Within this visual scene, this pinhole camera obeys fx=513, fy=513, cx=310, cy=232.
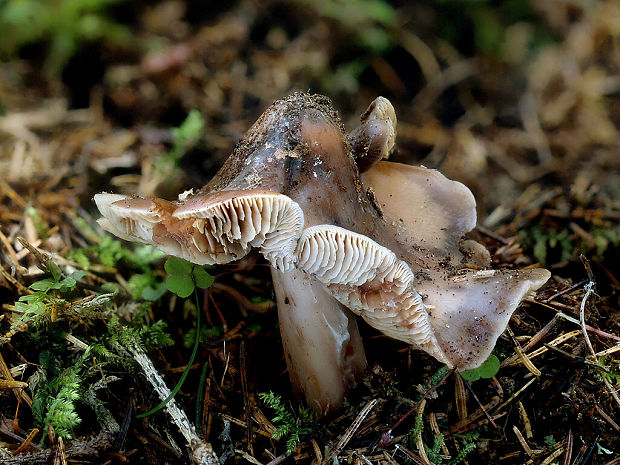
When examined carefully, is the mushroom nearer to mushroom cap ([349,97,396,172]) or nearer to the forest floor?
mushroom cap ([349,97,396,172])

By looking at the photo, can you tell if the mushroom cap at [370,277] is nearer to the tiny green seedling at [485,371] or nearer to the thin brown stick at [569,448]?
the tiny green seedling at [485,371]

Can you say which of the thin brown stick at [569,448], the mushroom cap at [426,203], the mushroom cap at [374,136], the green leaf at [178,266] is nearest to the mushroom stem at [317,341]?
the green leaf at [178,266]

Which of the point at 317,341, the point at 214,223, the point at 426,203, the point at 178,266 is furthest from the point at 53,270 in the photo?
the point at 426,203

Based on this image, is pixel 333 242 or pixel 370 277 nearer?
pixel 333 242

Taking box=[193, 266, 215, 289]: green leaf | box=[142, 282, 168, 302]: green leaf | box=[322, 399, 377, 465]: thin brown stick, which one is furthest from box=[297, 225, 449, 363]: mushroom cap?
box=[142, 282, 168, 302]: green leaf

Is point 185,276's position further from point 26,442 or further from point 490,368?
point 490,368

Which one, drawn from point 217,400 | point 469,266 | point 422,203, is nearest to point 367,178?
point 422,203
